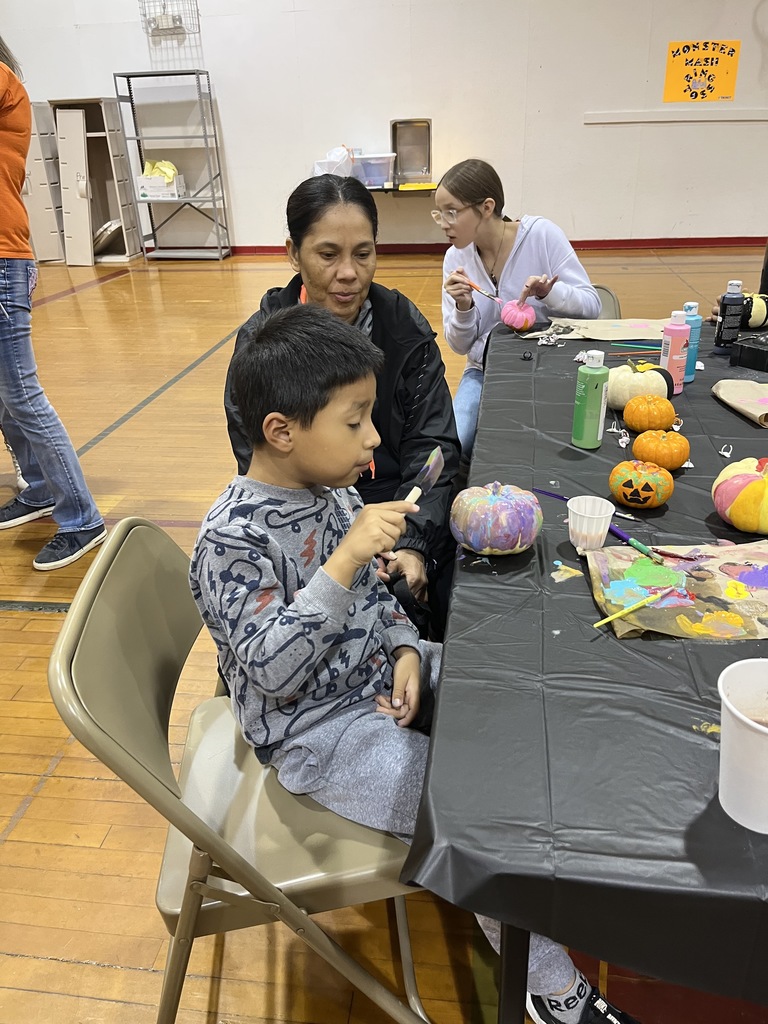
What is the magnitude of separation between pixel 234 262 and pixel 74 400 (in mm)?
3990

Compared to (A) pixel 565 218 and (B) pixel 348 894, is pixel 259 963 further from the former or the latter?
(A) pixel 565 218

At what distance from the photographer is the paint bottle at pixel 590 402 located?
1354mm

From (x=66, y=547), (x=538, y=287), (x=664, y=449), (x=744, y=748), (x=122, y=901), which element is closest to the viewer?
(x=744, y=748)

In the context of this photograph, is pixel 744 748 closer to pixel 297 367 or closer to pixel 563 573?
pixel 563 573

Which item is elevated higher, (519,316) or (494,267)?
(494,267)

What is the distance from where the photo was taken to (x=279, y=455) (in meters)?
1.03

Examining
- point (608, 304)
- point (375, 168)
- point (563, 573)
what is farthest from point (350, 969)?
point (375, 168)

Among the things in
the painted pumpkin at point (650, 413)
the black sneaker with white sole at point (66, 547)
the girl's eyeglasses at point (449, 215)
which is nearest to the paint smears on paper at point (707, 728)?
the painted pumpkin at point (650, 413)

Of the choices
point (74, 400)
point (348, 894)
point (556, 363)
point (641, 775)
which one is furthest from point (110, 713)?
point (74, 400)

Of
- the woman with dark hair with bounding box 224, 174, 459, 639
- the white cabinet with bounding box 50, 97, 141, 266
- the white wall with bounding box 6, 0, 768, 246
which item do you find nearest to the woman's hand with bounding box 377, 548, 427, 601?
the woman with dark hair with bounding box 224, 174, 459, 639

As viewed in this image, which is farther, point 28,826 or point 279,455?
point 28,826

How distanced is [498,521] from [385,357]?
0.61 m

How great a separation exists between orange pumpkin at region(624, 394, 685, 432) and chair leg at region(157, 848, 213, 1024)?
1.12 m

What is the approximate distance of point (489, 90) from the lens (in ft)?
22.3
